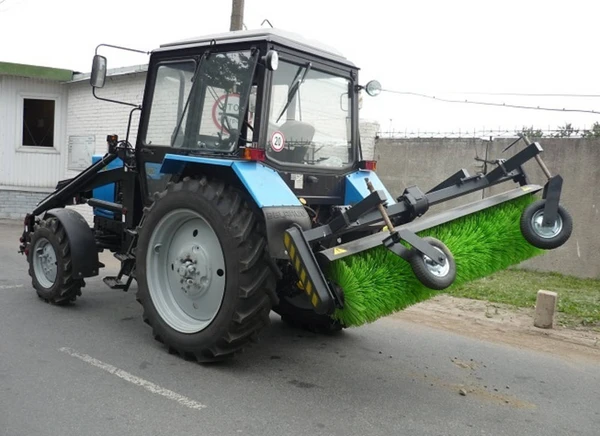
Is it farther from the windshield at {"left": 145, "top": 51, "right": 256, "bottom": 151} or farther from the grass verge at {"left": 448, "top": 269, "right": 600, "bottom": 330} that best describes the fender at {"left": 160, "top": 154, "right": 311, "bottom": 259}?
the grass verge at {"left": 448, "top": 269, "right": 600, "bottom": 330}

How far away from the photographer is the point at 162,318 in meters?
4.92

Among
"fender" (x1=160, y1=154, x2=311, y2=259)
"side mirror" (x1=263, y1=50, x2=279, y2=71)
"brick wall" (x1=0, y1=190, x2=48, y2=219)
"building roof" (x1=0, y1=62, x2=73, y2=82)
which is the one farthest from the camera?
"brick wall" (x1=0, y1=190, x2=48, y2=219)

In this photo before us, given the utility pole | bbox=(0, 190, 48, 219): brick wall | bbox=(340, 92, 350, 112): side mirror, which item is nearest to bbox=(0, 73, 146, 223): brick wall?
bbox=(0, 190, 48, 219): brick wall

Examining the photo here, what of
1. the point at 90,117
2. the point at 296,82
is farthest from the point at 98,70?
the point at 90,117

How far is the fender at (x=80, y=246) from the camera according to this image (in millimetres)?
6008

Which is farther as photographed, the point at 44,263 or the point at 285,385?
the point at 44,263

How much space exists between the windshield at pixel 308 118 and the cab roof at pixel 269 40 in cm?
16

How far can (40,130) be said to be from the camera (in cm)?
1518

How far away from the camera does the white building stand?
14.1 m

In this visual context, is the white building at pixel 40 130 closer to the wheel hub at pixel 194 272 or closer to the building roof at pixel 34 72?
the building roof at pixel 34 72

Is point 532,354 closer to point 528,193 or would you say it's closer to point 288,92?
point 528,193

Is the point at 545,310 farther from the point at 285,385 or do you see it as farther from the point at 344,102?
the point at 285,385

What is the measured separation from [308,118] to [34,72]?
36.8 ft

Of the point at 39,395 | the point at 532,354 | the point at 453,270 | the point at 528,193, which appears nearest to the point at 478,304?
the point at 532,354
